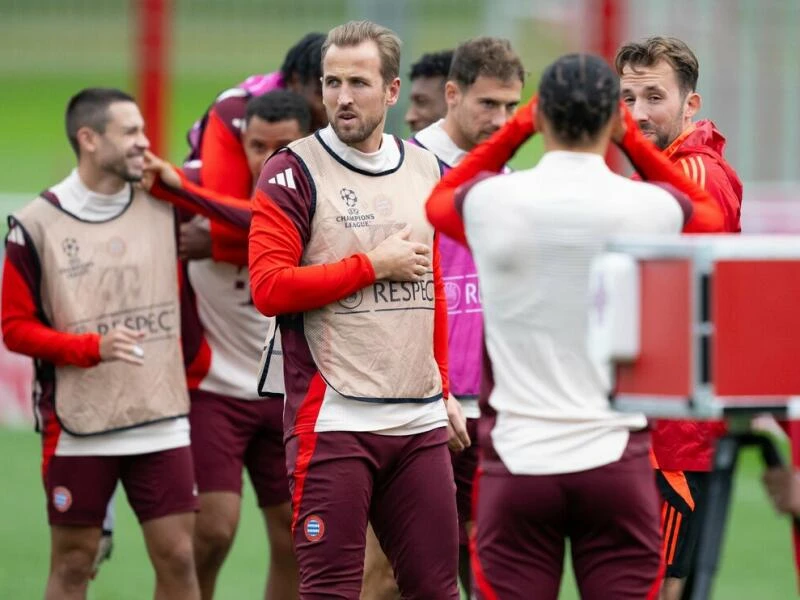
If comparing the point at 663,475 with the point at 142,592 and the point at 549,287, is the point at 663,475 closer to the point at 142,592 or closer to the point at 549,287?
the point at 549,287

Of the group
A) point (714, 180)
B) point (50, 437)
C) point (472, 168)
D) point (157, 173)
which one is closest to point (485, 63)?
point (714, 180)

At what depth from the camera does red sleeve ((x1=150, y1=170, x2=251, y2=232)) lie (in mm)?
6117

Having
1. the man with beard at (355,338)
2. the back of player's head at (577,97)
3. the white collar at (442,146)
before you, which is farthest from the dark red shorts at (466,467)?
the back of player's head at (577,97)

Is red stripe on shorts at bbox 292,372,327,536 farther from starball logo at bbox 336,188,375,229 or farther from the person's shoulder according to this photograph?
the person's shoulder

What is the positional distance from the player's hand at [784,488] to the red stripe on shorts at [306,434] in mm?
1461

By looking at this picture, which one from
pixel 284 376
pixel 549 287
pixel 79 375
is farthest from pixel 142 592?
pixel 549 287

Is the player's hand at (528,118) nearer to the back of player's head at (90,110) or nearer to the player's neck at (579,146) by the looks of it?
the player's neck at (579,146)

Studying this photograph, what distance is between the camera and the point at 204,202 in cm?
612

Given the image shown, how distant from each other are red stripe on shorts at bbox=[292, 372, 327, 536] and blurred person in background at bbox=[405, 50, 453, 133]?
220cm

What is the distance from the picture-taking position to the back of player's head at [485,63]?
5914 mm

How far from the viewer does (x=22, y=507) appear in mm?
A: 9547

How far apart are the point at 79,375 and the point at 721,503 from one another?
2.77m

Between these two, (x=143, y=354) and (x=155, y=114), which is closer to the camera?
(x=143, y=354)

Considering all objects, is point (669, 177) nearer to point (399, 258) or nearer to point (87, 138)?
point (399, 258)
